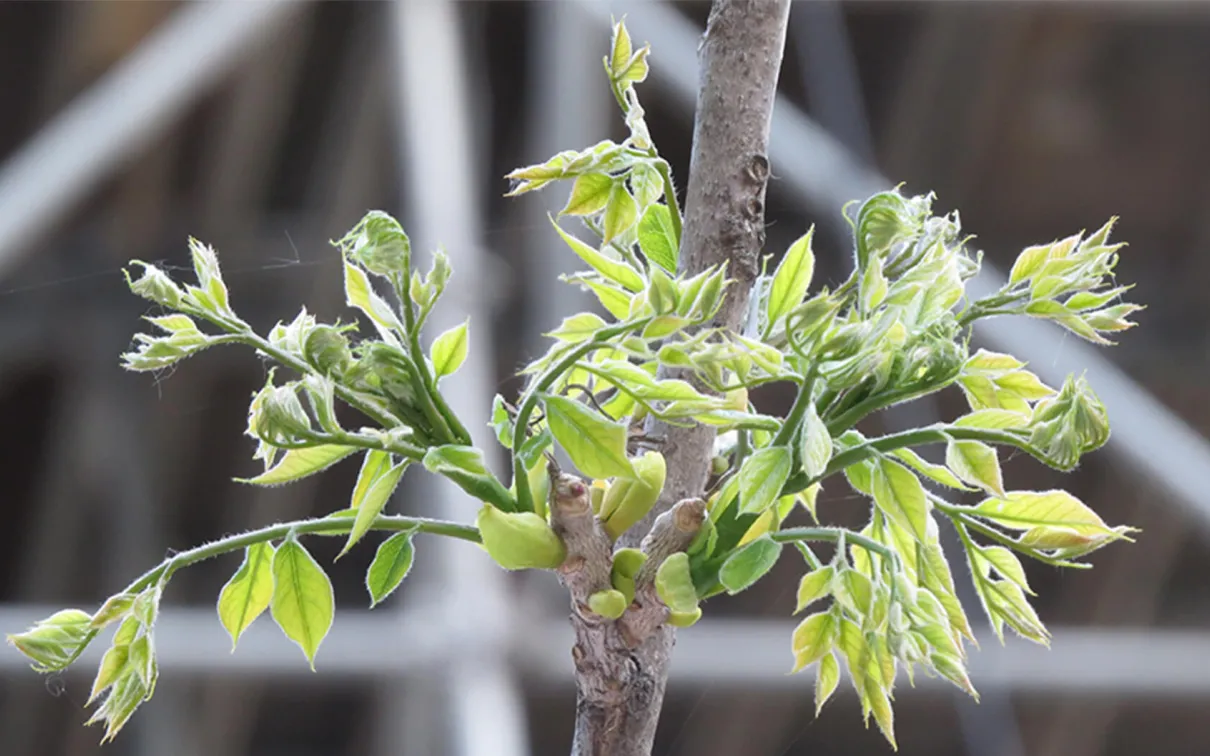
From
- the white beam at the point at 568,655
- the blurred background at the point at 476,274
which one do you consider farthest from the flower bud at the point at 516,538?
the white beam at the point at 568,655

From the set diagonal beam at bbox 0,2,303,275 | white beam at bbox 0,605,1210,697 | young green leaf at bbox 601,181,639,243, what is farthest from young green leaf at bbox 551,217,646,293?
diagonal beam at bbox 0,2,303,275

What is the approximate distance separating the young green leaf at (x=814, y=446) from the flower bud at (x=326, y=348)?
107 mm

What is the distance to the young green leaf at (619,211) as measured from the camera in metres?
0.32

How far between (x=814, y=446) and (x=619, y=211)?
10cm

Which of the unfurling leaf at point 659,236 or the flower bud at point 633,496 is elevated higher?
the unfurling leaf at point 659,236

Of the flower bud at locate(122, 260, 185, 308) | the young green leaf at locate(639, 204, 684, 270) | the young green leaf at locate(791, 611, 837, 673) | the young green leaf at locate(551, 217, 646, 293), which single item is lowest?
the young green leaf at locate(791, 611, 837, 673)

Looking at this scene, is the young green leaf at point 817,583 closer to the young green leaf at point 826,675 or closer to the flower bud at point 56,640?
the young green leaf at point 826,675

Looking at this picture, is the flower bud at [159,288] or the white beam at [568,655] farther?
the white beam at [568,655]

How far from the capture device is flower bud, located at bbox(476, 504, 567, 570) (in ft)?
0.91

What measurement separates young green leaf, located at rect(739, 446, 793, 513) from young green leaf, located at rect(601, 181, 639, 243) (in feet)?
0.28

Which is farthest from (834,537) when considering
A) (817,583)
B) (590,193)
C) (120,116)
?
(120,116)

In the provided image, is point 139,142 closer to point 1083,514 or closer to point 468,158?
point 468,158

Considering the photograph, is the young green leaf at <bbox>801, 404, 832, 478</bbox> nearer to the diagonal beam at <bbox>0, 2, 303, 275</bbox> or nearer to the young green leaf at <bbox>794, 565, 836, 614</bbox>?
the young green leaf at <bbox>794, 565, 836, 614</bbox>

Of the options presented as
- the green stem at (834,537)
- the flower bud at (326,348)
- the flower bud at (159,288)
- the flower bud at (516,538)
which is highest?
the flower bud at (159,288)
